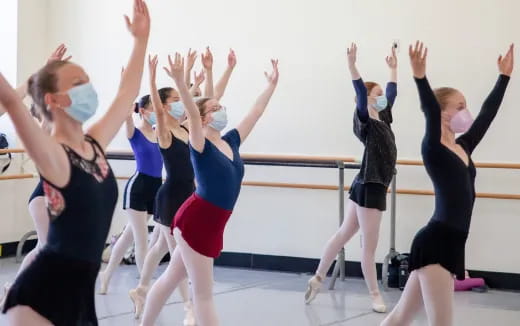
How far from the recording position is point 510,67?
4047 mm

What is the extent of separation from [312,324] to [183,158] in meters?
1.46

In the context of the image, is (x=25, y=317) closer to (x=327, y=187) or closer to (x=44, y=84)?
(x=44, y=84)

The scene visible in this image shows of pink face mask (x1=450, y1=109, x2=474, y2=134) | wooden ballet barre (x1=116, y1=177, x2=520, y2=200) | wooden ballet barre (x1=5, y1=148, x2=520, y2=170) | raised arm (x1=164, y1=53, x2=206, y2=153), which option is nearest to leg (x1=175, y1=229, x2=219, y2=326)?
raised arm (x1=164, y1=53, x2=206, y2=153)

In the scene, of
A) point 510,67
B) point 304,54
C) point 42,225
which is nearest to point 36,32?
point 304,54

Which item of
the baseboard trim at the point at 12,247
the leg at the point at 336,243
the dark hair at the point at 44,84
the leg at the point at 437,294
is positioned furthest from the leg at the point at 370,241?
the baseboard trim at the point at 12,247

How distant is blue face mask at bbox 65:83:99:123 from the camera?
A: 2510 millimetres

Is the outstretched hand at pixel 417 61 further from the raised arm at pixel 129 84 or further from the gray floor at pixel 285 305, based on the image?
the gray floor at pixel 285 305

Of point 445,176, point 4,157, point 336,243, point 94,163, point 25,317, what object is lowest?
point 336,243

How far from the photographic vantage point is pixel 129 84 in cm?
271

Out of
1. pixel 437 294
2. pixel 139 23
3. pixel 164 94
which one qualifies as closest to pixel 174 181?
pixel 164 94

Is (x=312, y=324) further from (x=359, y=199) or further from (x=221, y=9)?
(x=221, y=9)

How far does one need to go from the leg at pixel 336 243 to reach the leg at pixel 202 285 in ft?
7.15

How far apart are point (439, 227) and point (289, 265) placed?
13.3 feet

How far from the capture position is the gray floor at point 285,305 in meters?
5.46
